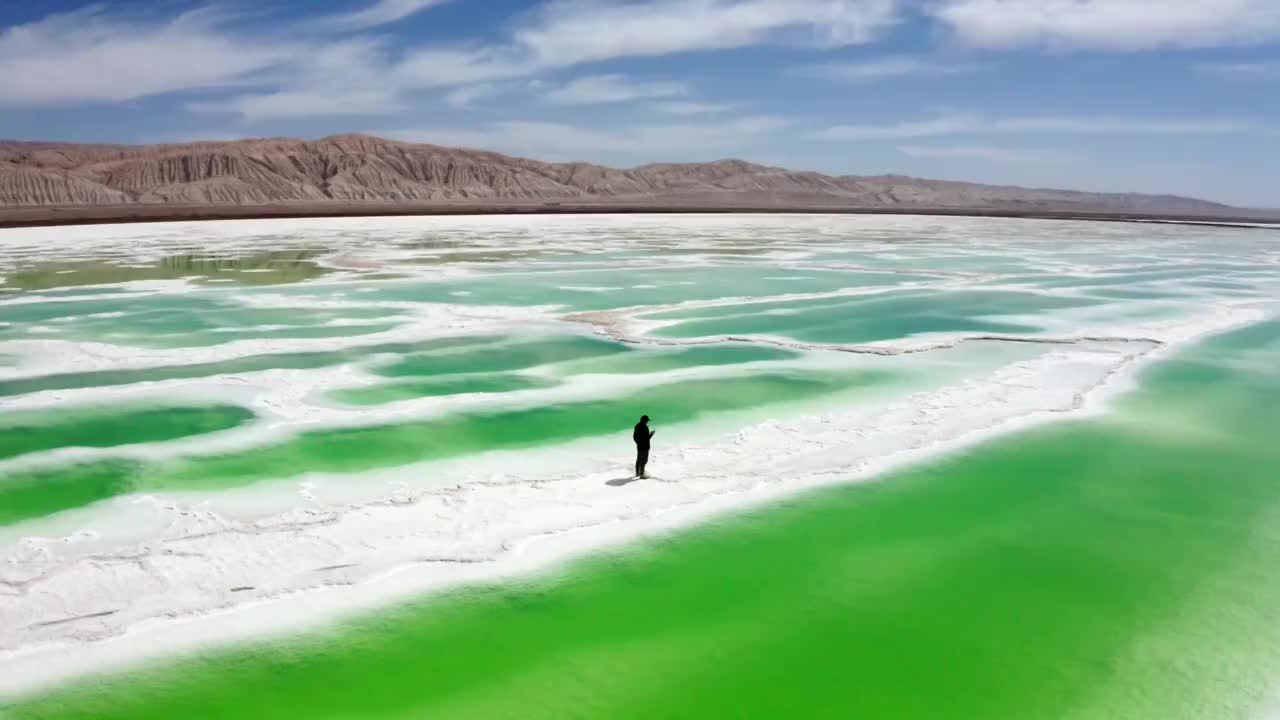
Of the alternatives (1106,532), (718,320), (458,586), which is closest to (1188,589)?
(1106,532)

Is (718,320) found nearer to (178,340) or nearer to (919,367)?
(919,367)

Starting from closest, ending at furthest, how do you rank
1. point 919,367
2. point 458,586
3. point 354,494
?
point 458,586, point 354,494, point 919,367

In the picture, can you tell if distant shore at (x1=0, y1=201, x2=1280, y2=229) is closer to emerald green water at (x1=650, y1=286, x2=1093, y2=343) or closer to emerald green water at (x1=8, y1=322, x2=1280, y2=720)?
emerald green water at (x1=650, y1=286, x2=1093, y2=343)

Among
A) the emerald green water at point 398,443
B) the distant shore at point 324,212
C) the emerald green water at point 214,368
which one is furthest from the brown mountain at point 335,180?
the emerald green water at point 398,443

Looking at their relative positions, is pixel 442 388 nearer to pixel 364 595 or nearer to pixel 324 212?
pixel 364 595

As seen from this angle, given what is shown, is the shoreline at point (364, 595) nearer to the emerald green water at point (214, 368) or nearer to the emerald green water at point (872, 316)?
the emerald green water at point (214, 368)

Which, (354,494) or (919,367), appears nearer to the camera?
(354,494)

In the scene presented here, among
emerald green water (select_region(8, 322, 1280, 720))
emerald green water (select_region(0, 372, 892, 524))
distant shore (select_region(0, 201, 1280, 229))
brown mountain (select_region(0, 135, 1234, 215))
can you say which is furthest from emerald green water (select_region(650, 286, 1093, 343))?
brown mountain (select_region(0, 135, 1234, 215))
